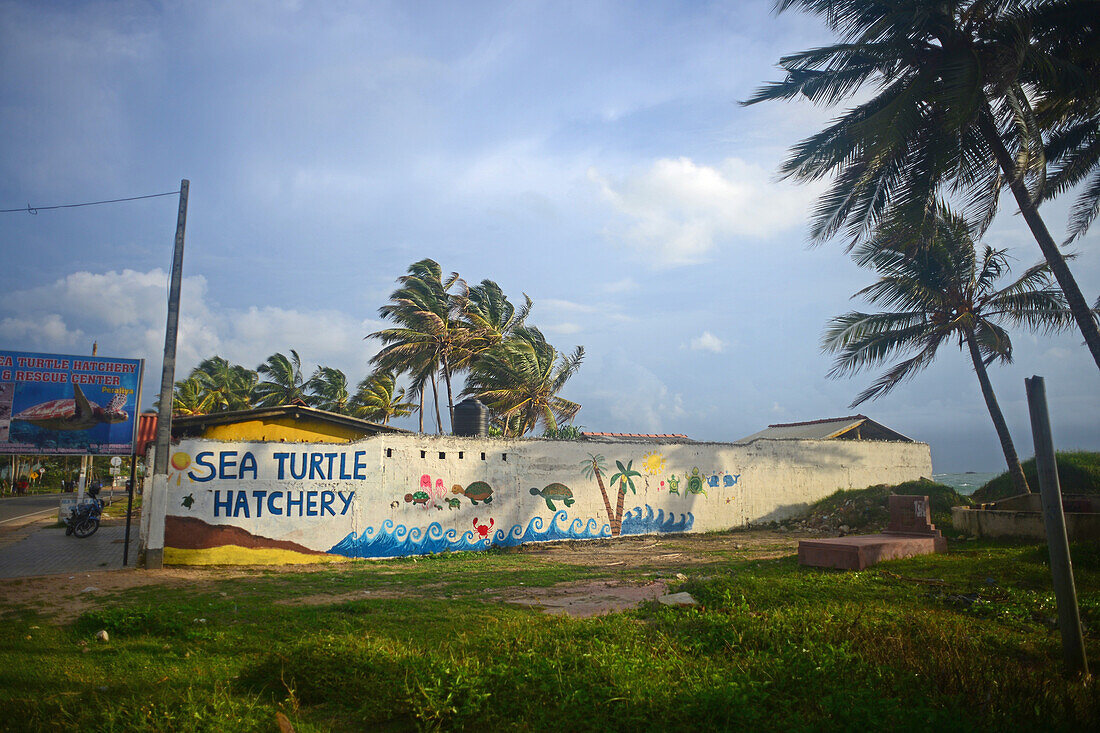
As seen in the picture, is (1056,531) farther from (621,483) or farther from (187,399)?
(187,399)

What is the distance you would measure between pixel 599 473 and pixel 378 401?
24.0 metres

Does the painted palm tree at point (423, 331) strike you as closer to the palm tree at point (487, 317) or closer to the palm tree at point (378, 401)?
A: the palm tree at point (487, 317)

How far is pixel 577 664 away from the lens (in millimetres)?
4746

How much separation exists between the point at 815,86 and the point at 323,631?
1240 cm

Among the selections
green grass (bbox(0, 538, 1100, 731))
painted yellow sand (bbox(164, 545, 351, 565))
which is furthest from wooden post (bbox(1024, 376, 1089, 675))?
painted yellow sand (bbox(164, 545, 351, 565))

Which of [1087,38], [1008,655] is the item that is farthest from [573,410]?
[1008,655]

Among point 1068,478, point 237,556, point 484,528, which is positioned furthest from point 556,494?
point 1068,478

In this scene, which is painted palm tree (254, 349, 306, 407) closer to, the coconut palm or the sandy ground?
the coconut palm

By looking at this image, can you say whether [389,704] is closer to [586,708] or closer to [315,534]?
[586,708]

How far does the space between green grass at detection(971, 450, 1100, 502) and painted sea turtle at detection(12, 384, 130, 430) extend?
21937 mm

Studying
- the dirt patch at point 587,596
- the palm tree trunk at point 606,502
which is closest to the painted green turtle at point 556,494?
the palm tree trunk at point 606,502

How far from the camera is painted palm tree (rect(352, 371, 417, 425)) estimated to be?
37.5 metres

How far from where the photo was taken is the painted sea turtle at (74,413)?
1155 cm

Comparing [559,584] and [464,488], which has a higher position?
[464,488]
